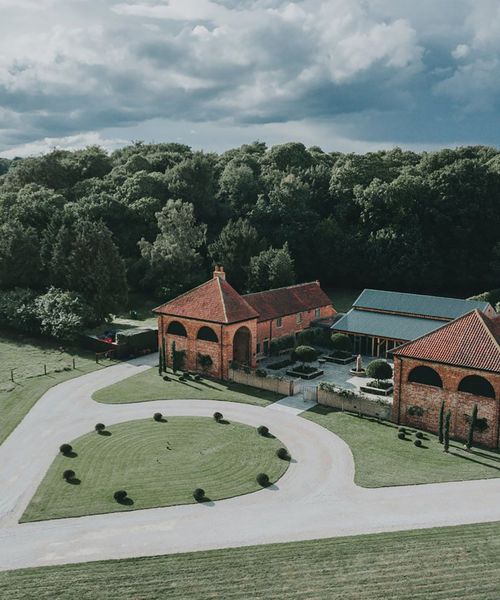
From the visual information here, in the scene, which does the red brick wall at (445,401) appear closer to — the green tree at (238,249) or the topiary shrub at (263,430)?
the topiary shrub at (263,430)

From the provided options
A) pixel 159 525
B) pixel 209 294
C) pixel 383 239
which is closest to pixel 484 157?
pixel 383 239

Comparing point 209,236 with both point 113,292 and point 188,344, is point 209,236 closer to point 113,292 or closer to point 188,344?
point 113,292

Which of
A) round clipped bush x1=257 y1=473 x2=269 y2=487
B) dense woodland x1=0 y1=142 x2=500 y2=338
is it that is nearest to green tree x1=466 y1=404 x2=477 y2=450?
round clipped bush x1=257 y1=473 x2=269 y2=487

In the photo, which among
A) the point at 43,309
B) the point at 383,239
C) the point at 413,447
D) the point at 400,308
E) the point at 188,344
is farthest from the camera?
the point at 383,239

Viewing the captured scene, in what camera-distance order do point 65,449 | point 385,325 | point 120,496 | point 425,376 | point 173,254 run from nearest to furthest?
point 120,496 < point 65,449 < point 425,376 < point 385,325 < point 173,254

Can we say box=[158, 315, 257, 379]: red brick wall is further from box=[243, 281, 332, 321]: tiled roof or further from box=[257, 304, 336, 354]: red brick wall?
box=[243, 281, 332, 321]: tiled roof

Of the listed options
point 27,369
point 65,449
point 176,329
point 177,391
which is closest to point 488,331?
point 177,391

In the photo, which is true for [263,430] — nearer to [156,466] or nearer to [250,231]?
[156,466]

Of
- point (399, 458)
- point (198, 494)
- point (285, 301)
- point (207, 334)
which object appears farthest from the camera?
point (285, 301)
